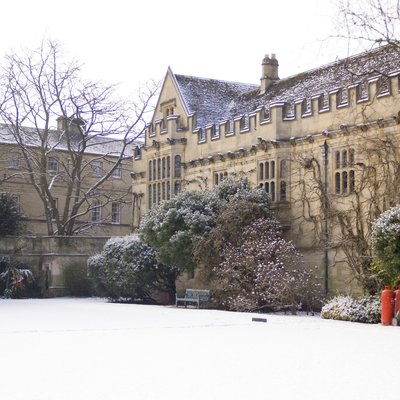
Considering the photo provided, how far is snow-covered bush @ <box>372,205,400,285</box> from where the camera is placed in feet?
60.0

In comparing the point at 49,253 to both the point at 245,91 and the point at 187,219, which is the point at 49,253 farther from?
the point at 245,91

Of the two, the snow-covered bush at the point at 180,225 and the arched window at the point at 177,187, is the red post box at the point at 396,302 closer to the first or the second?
the snow-covered bush at the point at 180,225

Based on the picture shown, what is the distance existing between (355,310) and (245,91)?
17226 mm

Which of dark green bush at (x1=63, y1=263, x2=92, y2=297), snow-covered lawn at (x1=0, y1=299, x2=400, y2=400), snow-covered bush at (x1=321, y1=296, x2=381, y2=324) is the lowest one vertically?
snow-covered lawn at (x1=0, y1=299, x2=400, y2=400)

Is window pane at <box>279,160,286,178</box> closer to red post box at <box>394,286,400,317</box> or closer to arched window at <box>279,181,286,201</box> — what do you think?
arched window at <box>279,181,286,201</box>

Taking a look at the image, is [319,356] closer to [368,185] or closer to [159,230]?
[368,185]

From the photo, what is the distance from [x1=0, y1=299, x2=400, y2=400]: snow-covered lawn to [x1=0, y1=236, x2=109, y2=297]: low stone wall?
16.3 meters

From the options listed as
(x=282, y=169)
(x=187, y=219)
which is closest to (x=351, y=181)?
(x=282, y=169)

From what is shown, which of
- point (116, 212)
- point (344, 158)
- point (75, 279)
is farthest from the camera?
point (116, 212)

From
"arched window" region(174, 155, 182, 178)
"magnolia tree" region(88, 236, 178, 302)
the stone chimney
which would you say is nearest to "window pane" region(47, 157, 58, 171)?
"arched window" region(174, 155, 182, 178)

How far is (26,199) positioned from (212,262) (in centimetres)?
2736

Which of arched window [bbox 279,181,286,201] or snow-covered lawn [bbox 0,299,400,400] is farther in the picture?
arched window [bbox 279,181,286,201]

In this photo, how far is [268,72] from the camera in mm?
32938

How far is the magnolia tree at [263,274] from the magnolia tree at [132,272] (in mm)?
4827
